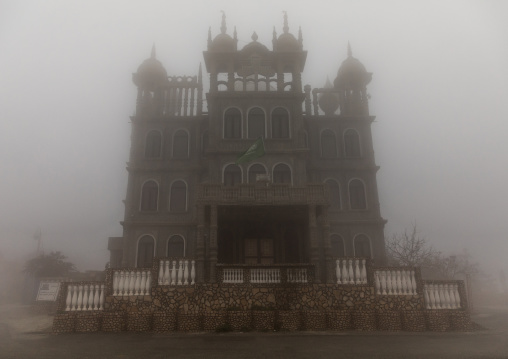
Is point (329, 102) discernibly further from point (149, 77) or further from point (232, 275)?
point (232, 275)

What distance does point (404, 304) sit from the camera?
16.2m

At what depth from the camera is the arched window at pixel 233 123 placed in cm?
2567

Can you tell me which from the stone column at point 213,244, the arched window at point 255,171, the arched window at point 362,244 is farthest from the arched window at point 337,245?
the stone column at point 213,244

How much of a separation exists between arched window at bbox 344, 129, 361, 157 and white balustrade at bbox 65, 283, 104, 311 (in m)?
19.1

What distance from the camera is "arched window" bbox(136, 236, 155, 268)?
2588 cm

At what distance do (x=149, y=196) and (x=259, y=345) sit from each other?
57.3 ft

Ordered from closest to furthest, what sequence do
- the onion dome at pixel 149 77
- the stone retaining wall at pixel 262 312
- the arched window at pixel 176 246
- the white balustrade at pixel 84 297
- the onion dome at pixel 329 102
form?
the stone retaining wall at pixel 262 312 < the white balustrade at pixel 84 297 < the arched window at pixel 176 246 < the onion dome at pixel 149 77 < the onion dome at pixel 329 102

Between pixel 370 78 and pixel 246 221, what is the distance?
54.6ft

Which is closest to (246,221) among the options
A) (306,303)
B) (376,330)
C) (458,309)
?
(306,303)

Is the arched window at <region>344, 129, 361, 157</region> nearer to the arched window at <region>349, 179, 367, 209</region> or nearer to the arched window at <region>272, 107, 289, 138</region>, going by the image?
the arched window at <region>349, 179, 367, 209</region>

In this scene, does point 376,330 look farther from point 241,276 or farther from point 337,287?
point 241,276

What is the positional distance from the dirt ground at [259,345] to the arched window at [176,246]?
10.9 metres

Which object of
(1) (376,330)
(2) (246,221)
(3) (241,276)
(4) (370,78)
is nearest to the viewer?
(1) (376,330)

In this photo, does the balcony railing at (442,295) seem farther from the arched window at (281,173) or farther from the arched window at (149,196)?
the arched window at (149,196)
